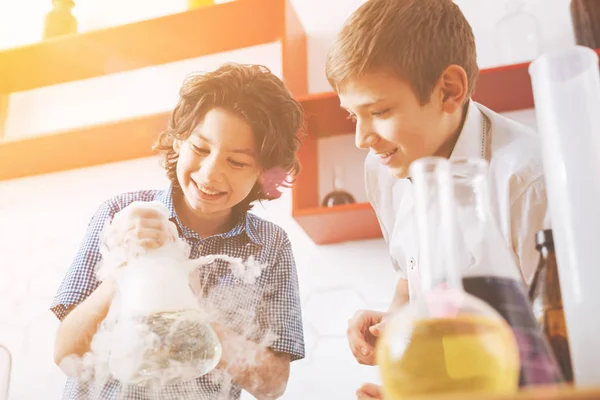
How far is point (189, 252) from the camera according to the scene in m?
0.93

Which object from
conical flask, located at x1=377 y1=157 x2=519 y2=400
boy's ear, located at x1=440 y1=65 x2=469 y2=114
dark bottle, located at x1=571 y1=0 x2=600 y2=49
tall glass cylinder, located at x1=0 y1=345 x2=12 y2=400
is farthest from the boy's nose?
tall glass cylinder, located at x1=0 y1=345 x2=12 y2=400

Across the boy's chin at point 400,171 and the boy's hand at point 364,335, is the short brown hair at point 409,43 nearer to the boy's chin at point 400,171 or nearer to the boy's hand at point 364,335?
the boy's chin at point 400,171

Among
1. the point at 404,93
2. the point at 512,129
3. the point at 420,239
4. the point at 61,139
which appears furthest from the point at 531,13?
the point at 61,139

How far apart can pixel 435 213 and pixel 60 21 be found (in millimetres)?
1020

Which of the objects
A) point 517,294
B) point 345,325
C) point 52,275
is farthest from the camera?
point 52,275

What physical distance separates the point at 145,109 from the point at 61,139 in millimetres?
155

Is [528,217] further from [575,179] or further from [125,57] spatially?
[125,57]

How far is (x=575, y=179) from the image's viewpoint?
2.08 feet

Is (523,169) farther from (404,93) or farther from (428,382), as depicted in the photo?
(428,382)

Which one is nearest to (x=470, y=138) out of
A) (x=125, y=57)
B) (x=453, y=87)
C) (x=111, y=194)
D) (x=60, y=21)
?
(x=453, y=87)

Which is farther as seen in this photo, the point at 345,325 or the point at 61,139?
the point at 61,139

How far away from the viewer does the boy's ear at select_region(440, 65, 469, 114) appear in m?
0.87

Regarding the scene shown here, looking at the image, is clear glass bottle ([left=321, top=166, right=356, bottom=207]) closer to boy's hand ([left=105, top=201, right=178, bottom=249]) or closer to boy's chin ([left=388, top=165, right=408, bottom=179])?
boy's chin ([left=388, top=165, right=408, bottom=179])

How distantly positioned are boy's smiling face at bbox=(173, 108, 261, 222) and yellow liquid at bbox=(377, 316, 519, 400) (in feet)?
1.71
